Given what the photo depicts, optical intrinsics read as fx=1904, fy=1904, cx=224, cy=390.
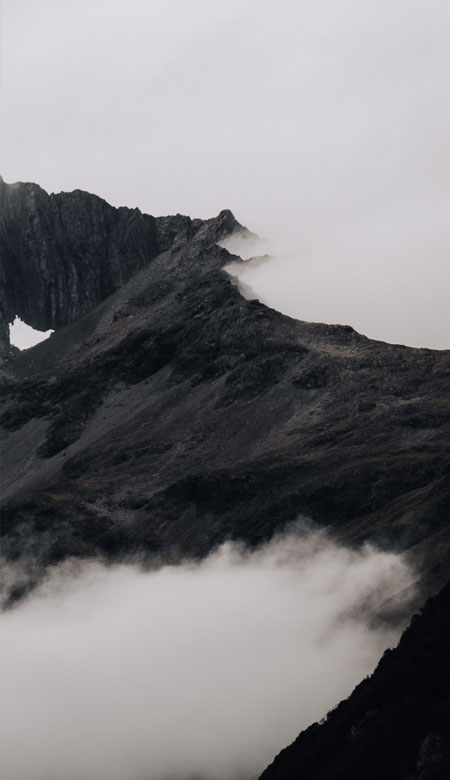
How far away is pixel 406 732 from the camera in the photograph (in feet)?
656

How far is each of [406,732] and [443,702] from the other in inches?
280

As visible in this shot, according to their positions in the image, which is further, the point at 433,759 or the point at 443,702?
the point at 443,702

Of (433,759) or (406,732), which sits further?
(406,732)

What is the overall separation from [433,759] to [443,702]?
13.8m

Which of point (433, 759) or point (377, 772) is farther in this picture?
point (377, 772)

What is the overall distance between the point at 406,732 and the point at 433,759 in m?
18.0

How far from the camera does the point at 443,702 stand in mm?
195000

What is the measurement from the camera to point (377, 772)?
642 feet

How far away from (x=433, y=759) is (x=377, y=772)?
15057 millimetres

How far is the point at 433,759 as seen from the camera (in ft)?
597
